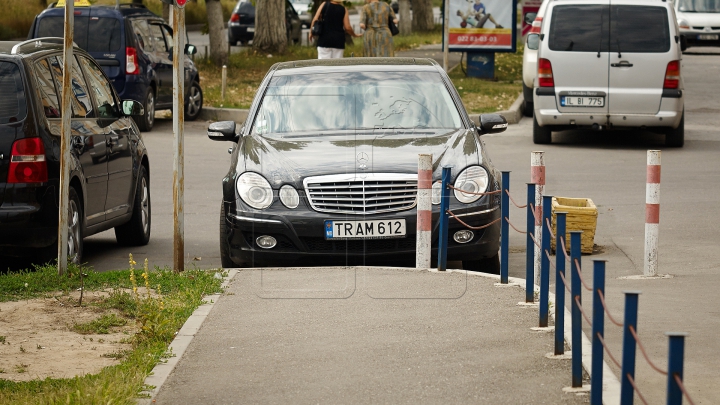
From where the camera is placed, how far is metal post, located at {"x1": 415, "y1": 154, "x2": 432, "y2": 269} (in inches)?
316

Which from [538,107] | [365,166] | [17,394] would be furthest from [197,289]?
[538,107]

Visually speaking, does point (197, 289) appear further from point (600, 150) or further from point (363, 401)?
point (600, 150)

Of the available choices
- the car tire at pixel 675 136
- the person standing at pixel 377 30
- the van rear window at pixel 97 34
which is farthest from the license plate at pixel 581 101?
the van rear window at pixel 97 34

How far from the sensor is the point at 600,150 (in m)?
16.9

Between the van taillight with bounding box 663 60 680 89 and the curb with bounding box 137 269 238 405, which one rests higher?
the van taillight with bounding box 663 60 680 89

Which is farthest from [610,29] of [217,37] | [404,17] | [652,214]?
[404,17]

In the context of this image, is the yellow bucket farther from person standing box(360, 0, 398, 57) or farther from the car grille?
person standing box(360, 0, 398, 57)

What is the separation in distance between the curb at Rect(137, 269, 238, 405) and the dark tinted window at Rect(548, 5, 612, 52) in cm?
970

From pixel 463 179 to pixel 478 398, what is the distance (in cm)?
331

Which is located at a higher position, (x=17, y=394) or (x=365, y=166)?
(x=365, y=166)

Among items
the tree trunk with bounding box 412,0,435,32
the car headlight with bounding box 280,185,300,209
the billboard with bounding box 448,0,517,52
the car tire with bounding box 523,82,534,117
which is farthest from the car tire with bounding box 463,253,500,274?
the tree trunk with bounding box 412,0,435,32

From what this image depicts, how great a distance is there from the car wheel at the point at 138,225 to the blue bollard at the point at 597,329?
643 cm

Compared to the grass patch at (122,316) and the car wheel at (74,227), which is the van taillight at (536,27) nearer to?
the car wheel at (74,227)

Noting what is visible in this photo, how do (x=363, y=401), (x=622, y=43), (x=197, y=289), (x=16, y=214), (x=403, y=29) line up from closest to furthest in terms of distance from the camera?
(x=363, y=401) < (x=197, y=289) < (x=16, y=214) < (x=622, y=43) < (x=403, y=29)
